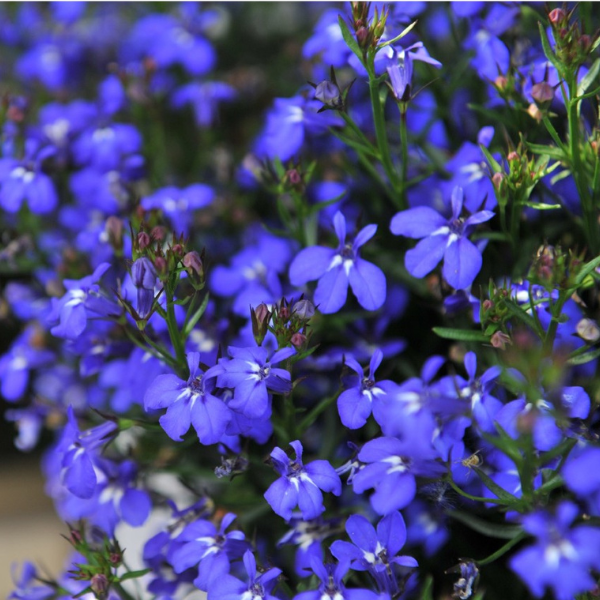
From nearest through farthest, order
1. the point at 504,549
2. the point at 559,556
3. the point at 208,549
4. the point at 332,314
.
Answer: the point at 559,556
the point at 504,549
the point at 208,549
the point at 332,314

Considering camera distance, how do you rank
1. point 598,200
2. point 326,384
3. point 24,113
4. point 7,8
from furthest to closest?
point 7,8, point 24,113, point 326,384, point 598,200

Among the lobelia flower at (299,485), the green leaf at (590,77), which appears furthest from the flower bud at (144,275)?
the green leaf at (590,77)

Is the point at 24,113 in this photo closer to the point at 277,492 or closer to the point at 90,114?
the point at 90,114

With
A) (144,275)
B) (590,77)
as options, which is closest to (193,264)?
(144,275)

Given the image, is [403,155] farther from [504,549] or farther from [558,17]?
[504,549]

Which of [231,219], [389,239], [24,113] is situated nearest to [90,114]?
[24,113]

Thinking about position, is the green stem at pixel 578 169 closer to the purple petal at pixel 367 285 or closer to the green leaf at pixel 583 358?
the green leaf at pixel 583 358
